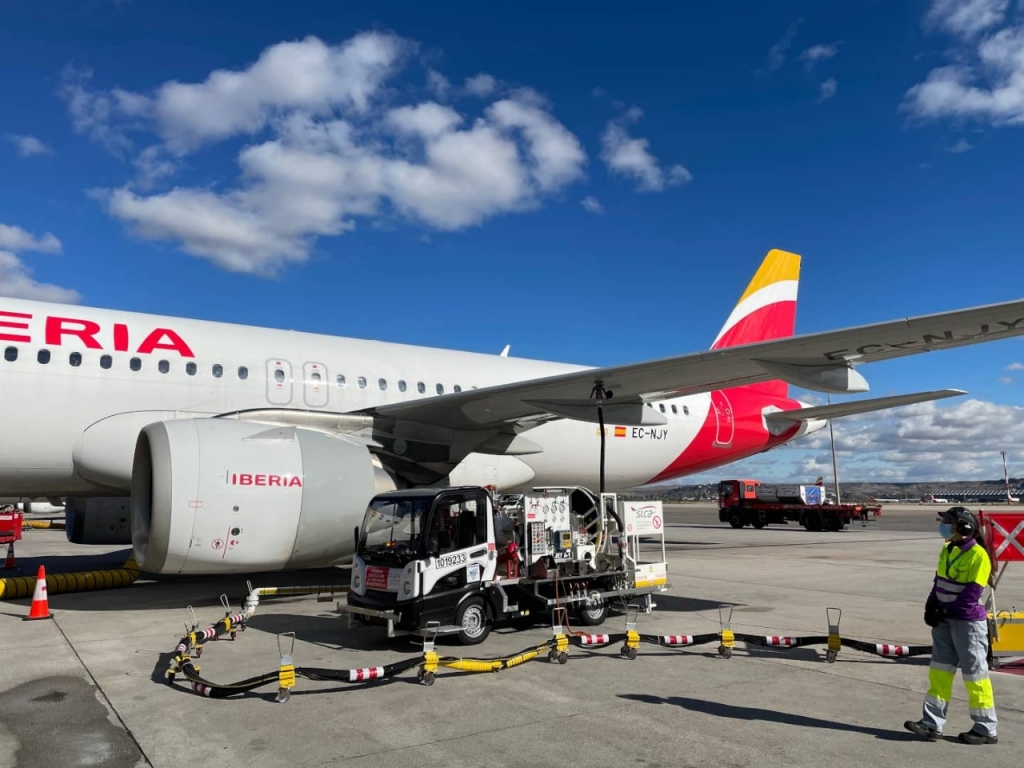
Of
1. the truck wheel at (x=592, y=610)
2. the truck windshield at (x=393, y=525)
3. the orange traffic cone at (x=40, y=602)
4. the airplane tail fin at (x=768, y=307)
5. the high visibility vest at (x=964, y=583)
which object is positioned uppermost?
the airplane tail fin at (x=768, y=307)

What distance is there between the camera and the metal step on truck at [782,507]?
3297cm

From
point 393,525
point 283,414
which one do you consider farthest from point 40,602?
point 393,525

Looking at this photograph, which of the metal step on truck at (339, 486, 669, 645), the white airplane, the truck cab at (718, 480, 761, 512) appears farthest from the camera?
the truck cab at (718, 480, 761, 512)

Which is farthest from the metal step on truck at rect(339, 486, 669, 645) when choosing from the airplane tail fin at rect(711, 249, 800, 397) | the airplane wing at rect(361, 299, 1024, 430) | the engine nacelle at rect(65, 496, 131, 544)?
the airplane tail fin at rect(711, 249, 800, 397)

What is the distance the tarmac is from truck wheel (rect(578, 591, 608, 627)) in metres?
0.17

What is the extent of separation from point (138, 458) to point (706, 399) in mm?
12618

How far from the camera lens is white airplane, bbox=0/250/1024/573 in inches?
357

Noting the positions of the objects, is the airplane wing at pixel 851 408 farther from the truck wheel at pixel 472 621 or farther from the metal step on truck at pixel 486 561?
the truck wheel at pixel 472 621

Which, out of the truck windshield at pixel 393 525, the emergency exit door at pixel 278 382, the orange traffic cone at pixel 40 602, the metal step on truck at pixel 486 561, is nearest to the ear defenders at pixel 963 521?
the metal step on truck at pixel 486 561

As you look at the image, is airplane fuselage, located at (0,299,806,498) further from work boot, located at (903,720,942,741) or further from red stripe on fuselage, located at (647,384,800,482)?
work boot, located at (903,720,942,741)

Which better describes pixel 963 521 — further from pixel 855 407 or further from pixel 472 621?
pixel 855 407

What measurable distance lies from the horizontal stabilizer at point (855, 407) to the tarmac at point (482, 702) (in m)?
3.59

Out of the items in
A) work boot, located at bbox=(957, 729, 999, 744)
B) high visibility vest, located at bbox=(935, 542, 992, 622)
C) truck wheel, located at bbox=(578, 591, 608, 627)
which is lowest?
work boot, located at bbox=(957, 729, 999, 744)

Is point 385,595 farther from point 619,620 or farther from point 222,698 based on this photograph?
point 619,620
